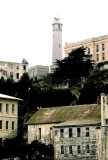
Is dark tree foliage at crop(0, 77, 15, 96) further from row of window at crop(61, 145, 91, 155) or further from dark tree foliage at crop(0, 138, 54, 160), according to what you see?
row of window at crop(61, 145, 91, 155)

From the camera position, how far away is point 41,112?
7462 cm

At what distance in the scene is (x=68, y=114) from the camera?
2773 inches

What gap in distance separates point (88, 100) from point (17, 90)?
16.9 meters

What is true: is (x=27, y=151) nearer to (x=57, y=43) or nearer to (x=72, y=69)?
(x=72, y=69)

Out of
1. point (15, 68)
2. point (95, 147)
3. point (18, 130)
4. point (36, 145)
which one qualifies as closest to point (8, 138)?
point (18, 130)

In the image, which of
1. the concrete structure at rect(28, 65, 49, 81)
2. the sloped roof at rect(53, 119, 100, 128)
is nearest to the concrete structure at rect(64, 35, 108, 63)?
the concrete structure at rect(28, 65, 49, 81)

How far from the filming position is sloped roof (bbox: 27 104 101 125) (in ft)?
221

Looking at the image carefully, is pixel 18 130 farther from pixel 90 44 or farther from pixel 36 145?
pixel 90 44

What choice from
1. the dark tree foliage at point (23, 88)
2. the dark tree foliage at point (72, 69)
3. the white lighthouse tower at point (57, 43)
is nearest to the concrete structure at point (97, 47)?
the white lighthouse tower at point (57, 43)

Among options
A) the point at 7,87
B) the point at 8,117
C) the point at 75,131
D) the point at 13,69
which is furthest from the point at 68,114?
the point at 13,69

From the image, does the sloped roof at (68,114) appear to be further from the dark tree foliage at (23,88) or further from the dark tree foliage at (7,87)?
the dark tree foliage at (7,87)

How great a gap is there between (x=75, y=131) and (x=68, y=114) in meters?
6.08

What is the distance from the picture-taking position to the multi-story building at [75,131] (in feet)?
202

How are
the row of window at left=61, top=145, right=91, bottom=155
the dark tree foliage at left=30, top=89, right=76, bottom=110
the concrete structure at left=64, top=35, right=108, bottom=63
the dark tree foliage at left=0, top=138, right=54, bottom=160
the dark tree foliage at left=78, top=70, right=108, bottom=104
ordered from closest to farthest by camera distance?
the row of window at left=61, top=145, right=91, bottom=155, the dark tree foliage at left=0, top=138, right=54, bottom=160, the dark tree foliage at left=78, top=70, right=108, bottom=104, the dark tree foliage at left=30, top=89, right=76, bottom=110, the concrete structure at left=64, top=35, right=108, bottom=63
